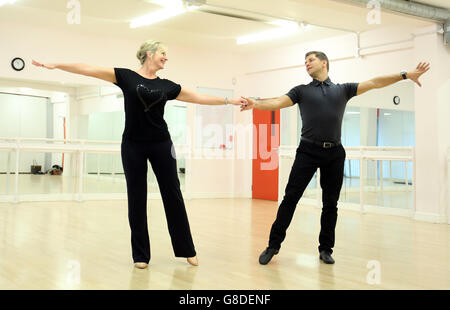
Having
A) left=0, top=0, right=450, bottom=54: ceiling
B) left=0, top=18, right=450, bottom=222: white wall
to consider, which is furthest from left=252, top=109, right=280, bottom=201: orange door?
left=0, top=0, right=450, bottom=54: ceiling

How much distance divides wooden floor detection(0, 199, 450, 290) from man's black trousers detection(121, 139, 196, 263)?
0.53 feet

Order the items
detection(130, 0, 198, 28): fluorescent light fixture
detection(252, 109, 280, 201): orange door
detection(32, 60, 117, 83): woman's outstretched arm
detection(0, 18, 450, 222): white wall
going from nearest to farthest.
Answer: detection(32, 60, 117, 83): woman's outstretched arm → detection(130, 0, 198, 28): fluorescent light fixture → detection(0, 18, 450, 222): white wall → detection(252, 109, 280, 201): orange door

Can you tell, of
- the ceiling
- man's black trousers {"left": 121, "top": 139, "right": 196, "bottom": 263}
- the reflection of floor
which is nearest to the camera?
man's black trousers {"left": 121, "top": 139, "right": 196, "bottom": 263}

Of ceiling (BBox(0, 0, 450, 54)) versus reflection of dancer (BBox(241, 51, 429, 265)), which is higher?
ceiling (BBox(0, 0, 450, 54))

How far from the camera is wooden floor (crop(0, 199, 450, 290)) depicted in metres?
3.23

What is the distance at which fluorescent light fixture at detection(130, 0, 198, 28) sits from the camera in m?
6.37

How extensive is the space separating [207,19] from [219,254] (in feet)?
14.4

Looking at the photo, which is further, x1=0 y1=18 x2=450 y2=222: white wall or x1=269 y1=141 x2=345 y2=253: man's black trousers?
x1=0 y1=18 x2=450 y2=222: white wall

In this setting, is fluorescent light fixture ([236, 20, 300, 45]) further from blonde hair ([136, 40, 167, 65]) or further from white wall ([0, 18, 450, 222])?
blonde hair ([136, 40, 167, 65])

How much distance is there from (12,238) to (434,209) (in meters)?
5.18

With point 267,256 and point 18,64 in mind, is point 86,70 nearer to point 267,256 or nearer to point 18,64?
point 267,256

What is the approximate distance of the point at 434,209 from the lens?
268 inches

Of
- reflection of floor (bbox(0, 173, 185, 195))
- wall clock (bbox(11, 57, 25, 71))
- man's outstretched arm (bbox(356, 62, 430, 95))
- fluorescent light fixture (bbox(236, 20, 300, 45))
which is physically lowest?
reflection of floor (bbox(0, 173, 185, 195))

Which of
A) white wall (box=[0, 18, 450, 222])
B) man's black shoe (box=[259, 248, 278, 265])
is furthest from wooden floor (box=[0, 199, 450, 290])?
white wall (box=[0, 18, 450, 222])
